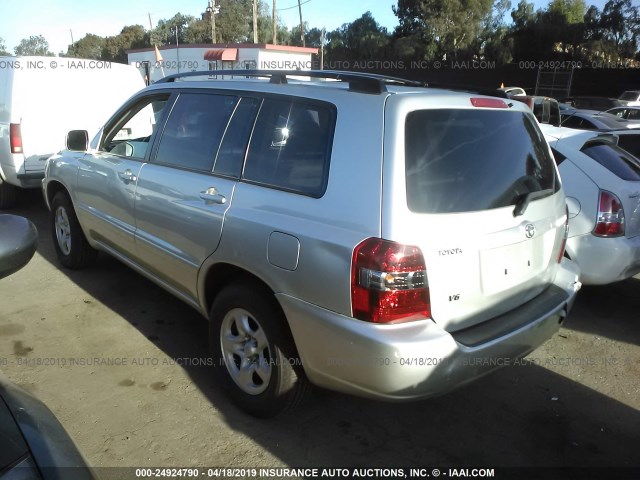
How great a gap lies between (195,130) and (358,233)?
1.65 meters

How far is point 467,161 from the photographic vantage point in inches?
101

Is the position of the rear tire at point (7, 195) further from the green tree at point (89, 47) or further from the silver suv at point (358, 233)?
the green tree at point (89, 47)

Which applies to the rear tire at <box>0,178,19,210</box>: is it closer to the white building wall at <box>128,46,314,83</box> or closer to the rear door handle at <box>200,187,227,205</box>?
the rear door handle at <box>200,187,227,205</box>

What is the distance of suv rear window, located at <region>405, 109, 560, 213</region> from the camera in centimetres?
→ 239

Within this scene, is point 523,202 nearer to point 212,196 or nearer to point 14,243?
point 212,196

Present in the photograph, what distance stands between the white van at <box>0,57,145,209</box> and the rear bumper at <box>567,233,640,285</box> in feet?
20.5

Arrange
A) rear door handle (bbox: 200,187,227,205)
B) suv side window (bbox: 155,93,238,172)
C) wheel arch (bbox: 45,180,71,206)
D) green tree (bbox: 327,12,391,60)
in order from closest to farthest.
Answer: rear door handle (bbox: 200,187,227,205) < suv side window (bbox: 155,93,238,172) < wheel arch (bbox: 45,180,71,206) < green tree (bbox: 327,12,391,60)

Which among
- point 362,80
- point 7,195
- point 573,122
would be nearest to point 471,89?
point 362,80

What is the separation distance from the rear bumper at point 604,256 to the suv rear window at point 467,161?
1.46 metres

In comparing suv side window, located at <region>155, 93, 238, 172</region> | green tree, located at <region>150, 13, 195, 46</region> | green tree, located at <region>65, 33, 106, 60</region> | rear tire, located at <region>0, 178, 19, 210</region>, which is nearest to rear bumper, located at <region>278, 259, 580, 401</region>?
suv side window, located at <region>155, 93, 238, 172</region>

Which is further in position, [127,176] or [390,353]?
[127,176]

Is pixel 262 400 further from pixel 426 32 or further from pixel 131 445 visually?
pixel 426 32

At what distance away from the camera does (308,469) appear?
2.65 m

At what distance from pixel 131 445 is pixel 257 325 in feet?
2.97
